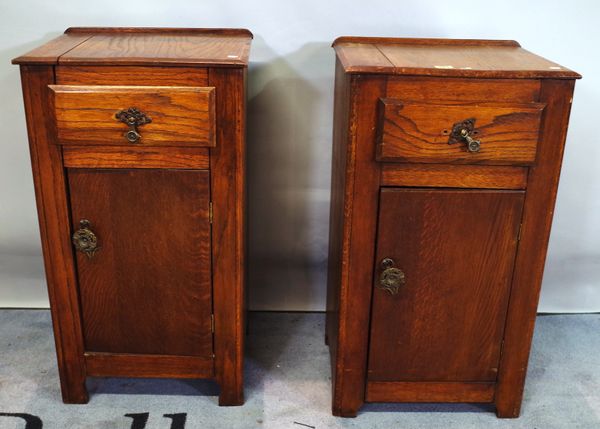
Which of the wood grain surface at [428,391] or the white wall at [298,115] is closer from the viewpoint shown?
the wood grain surface at [428,391]

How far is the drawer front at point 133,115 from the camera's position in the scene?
4.20ft

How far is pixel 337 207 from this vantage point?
161cm

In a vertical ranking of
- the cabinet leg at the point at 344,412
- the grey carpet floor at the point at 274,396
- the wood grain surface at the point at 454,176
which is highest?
the wood grain surface at the point at 454,176

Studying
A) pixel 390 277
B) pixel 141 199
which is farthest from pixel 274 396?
pixel 141 199

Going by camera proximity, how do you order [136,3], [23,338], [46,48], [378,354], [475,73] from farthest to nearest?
[23,338], [136,3], [378,354], [46,48], [475,73]

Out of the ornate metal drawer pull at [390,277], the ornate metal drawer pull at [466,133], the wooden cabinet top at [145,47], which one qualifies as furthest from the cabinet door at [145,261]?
the ornate metal drawer pull at [466,133]

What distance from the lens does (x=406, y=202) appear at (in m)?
1.34

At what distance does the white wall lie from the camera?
169 centimetres

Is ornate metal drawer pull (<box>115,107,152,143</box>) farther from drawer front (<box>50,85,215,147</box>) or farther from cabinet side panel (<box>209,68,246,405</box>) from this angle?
cabinet side panel (<box>209,68,246,405</box>)

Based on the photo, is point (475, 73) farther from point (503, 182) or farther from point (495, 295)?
point (495, 295)

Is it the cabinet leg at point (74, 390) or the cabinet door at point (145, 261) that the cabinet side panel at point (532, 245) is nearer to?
the cabinet door at point (145, 261)

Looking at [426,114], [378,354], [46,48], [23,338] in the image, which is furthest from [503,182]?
[23,338]

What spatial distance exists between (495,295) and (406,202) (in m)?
0.30

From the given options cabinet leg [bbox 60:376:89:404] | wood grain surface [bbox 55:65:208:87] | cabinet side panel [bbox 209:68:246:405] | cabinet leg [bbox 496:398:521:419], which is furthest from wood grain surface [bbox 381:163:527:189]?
cabinet leg [bbox 60:376:89:404]
